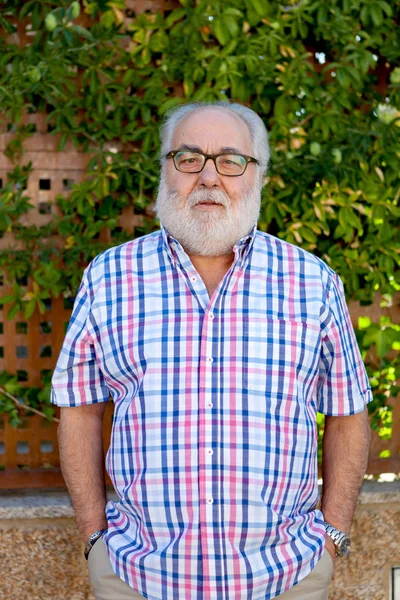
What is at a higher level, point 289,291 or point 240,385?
point 289,291

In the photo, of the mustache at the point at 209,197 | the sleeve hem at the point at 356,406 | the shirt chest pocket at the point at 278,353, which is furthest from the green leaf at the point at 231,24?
the sleeve hem at the point at 356,406

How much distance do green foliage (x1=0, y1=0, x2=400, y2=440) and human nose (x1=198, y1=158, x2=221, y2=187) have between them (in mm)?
811

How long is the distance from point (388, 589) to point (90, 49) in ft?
8.15

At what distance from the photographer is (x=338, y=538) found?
2078mm

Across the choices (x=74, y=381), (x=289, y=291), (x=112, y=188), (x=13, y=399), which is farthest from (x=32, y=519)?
(x=289, y=291)

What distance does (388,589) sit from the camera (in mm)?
3010

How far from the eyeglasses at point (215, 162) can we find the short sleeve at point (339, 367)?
42 cm

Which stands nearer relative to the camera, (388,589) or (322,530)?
(322,530)

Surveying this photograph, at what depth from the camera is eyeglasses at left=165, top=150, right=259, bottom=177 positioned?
2045mm

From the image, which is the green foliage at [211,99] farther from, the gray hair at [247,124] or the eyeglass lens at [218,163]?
the eyeglass lens at [218,163]

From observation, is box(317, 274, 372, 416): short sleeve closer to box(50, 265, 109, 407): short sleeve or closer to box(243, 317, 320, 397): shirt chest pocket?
box(243, 317, 320, 397): shirt chest pocket

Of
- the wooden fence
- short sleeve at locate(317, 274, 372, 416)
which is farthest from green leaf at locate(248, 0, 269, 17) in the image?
short sleeve at locate(317, 274, 372, 416)

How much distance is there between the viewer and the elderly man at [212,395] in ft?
6.07

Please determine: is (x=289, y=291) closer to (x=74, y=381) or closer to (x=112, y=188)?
(x=74, y=381)
